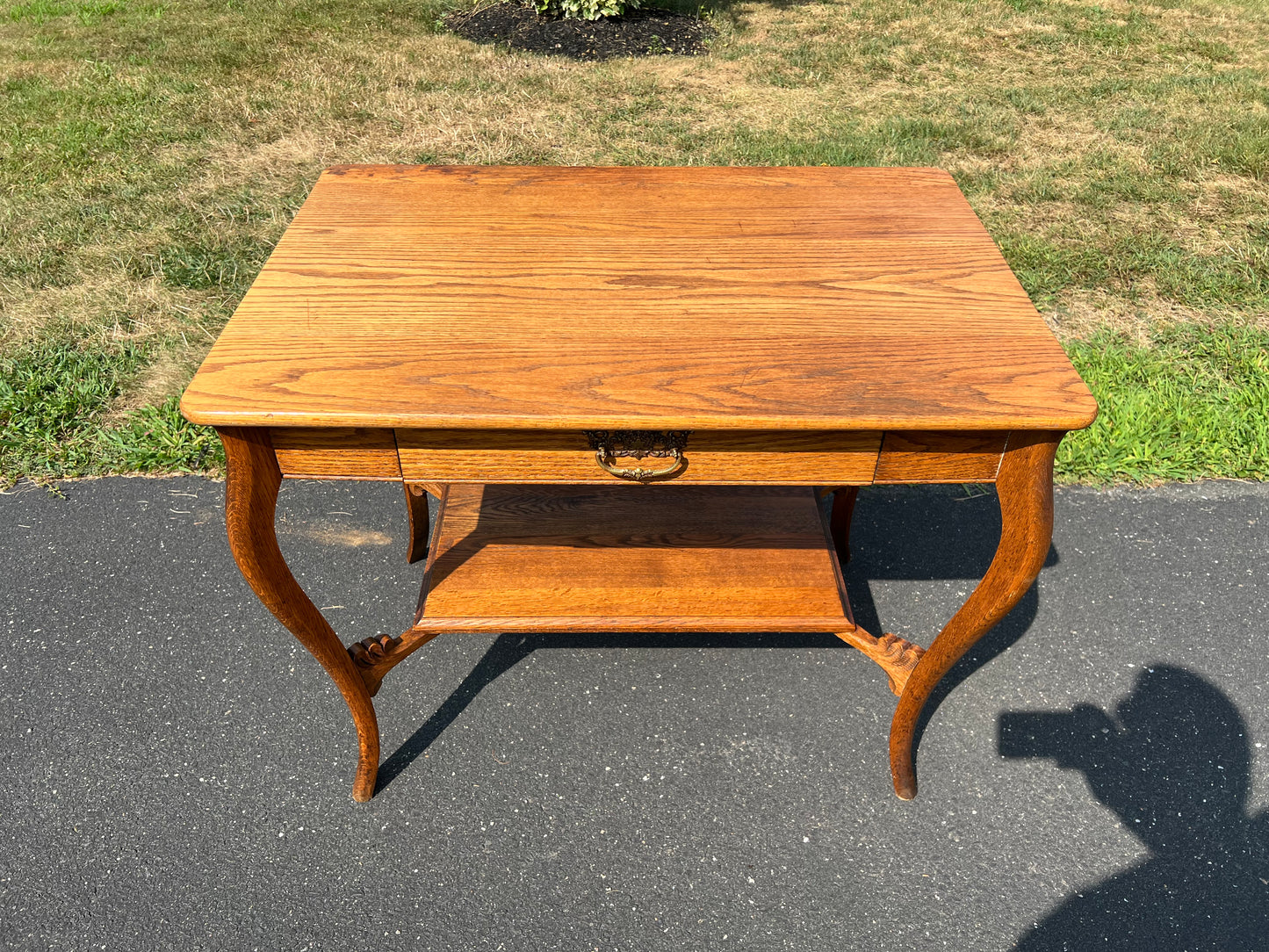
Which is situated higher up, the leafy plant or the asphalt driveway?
the leafy plant

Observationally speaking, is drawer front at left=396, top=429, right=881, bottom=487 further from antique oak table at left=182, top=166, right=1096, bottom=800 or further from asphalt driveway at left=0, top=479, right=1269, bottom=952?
asphalt driveway at left=0, top=479, right=1269, bottom=952

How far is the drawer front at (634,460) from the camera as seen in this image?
1399 mm

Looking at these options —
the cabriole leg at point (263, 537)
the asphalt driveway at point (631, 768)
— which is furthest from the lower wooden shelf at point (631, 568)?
the asphalt driveway at point (631, 768)

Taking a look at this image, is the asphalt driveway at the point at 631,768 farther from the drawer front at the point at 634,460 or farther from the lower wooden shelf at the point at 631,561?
the drawer front at the point at 634,460

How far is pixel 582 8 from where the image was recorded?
6.27 m

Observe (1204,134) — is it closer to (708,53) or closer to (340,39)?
(708,53)

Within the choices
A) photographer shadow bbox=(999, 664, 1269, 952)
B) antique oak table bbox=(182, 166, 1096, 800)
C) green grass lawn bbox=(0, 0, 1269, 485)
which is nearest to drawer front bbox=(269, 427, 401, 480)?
antique oak table bbox=(182, 166, 1096, 800)

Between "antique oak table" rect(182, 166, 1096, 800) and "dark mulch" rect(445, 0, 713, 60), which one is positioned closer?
"antique oak table" rect(182, 166, 1096, 800)

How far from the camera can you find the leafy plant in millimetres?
6203

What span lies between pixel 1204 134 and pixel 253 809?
236 inches

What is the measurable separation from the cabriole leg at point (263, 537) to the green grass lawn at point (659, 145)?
1.57 meters

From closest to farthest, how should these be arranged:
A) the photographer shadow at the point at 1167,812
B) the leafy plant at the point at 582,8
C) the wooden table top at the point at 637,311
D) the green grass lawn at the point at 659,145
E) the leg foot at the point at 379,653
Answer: the wooden table top at the point at 637,311 → the photographer shadow at the point at 1167,812 → the leg foot at the point at 379,653 → the green grass lawn at the point at 659,145 → the leafy plant at the point at 582,8

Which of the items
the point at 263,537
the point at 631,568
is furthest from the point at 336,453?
the point at 631,568

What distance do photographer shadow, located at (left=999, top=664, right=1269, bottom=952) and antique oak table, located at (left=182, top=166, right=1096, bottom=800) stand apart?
0.44 metres
